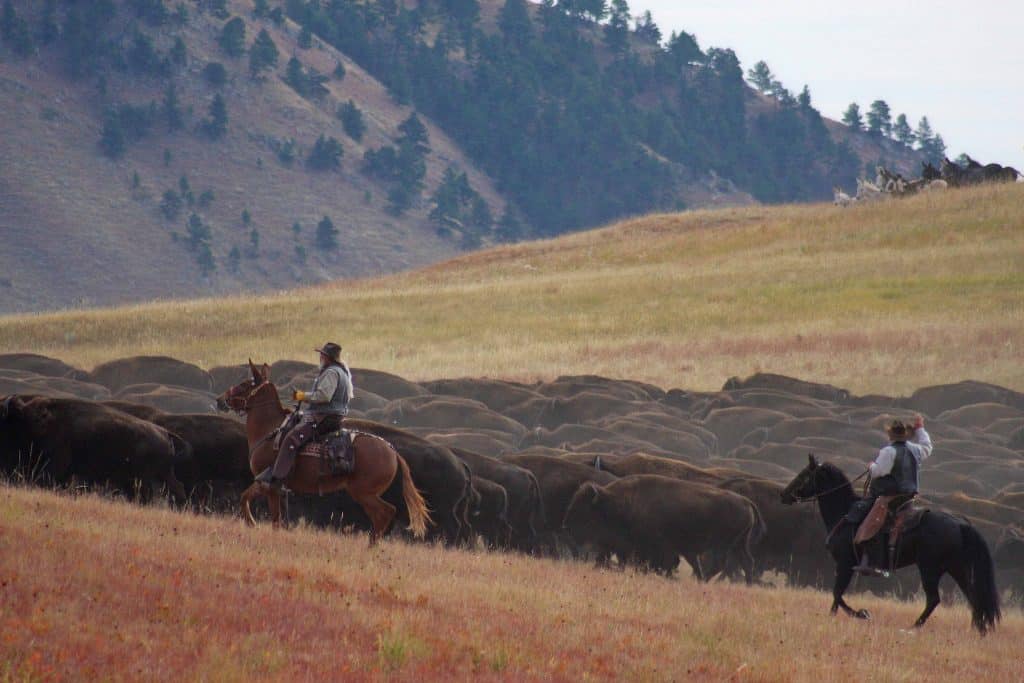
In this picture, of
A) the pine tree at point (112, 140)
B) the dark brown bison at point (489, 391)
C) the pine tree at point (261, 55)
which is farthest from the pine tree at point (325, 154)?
the dark brown bison at point (489, 391)

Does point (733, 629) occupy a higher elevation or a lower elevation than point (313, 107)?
lower

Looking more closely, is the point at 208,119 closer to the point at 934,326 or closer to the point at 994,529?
the point at 934,326

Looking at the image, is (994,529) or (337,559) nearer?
(337,559)

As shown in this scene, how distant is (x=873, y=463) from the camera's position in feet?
51.5

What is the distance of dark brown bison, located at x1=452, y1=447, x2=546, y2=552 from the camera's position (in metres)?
19.9

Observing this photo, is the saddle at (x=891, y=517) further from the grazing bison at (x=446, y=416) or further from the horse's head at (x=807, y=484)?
the grazing bison at (x=446, y=416)

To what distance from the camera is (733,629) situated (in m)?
13.5

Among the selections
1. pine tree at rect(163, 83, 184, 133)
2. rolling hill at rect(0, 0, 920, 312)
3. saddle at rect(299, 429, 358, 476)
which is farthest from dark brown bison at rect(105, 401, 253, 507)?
pine tree at rect(163, 83, 184, 133)

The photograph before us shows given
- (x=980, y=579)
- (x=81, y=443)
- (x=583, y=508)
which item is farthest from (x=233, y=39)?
(x=980, y=579)

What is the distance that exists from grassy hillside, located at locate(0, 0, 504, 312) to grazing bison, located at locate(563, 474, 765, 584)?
5135 inches

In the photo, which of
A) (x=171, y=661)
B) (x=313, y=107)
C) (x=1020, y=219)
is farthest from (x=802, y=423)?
(x=313, y=107)

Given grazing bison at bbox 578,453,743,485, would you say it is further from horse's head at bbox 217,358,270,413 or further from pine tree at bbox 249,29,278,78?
pine tree at bbox 249,29,278,78

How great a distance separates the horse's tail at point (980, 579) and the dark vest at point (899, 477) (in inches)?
30.3

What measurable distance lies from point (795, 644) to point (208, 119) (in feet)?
567
